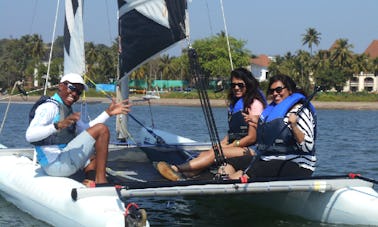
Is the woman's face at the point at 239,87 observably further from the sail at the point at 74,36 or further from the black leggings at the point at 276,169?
the sail at the point at 74,36

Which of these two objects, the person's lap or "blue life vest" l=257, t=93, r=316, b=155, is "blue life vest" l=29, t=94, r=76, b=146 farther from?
"blue life vest" l=257, t=93, r=316, b=155

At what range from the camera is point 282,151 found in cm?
647

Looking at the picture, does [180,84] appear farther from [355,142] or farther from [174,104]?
[355,142]

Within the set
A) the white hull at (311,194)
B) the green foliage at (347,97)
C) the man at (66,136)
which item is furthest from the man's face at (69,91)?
the green foliage at (347,97)

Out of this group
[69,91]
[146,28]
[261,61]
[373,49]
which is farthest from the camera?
[261,61]

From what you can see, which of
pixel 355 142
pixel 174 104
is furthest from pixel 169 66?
pixel 355 142

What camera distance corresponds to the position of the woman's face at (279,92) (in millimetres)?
6641

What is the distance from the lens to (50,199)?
622 centimetres

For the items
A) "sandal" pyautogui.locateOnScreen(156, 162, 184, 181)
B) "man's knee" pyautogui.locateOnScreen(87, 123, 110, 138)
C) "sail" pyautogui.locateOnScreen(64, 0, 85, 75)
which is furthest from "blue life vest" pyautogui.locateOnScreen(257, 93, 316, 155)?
"sail" pyautogui.locateOnScreen(64, 0, 85, 75)

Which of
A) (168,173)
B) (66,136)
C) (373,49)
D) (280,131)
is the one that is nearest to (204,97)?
(280,131)

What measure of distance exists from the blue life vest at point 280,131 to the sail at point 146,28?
1.60 meters

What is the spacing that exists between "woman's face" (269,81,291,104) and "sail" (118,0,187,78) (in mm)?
1367

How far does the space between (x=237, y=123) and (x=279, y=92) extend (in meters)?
0.78

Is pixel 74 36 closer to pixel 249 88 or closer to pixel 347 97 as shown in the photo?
pixel 249 88
